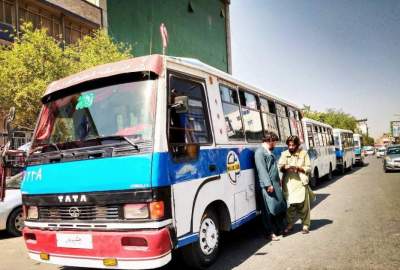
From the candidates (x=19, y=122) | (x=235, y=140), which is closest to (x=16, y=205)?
(x=235, y=140)

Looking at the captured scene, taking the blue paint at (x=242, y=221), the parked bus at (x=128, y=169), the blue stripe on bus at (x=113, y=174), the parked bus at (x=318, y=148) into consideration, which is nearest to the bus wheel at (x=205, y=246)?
the parked bus at (x=128, y=169)

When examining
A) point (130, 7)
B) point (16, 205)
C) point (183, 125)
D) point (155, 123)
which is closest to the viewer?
point (155, 123)

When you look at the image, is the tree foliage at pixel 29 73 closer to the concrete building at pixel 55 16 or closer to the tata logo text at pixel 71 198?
the concrete building at pixel 55 16

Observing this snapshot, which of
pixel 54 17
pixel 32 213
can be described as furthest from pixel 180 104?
pixel 54 17

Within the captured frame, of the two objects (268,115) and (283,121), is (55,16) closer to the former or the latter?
(283,121)

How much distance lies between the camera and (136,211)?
4.36 meters

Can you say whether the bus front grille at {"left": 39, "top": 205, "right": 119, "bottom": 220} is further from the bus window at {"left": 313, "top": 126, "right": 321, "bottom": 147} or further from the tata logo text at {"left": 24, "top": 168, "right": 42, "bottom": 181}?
the bus window at {"left": 313, "top": 126, "right": 321, "bottom": 147}

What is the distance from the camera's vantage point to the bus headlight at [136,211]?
4332 millimetres

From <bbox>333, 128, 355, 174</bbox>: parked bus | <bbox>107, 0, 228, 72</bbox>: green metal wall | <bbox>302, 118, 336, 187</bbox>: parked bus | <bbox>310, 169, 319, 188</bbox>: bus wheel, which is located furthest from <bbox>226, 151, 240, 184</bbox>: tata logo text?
<bbox>107, 0, 228, 72</bbox>: green metal wall

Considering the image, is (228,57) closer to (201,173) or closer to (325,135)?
(325,135)

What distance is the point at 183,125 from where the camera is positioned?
5016 millimetres

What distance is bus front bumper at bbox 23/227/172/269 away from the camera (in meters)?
4.28

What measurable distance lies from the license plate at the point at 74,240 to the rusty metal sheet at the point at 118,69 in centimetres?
193

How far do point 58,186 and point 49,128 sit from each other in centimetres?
93
